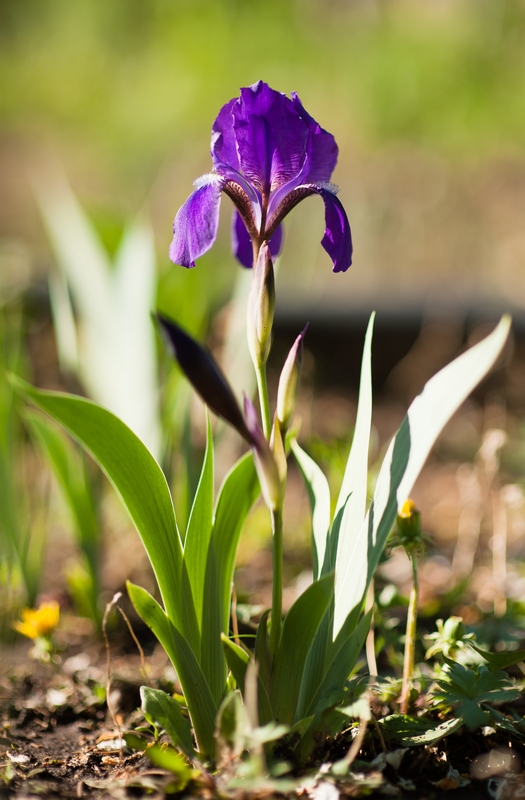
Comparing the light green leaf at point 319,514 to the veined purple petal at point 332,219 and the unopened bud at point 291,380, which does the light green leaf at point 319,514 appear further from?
the veined purple petal at point 332,219

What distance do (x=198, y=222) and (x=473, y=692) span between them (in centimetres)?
67

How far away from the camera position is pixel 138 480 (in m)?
0.88

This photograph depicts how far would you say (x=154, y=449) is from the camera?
1.55 metres

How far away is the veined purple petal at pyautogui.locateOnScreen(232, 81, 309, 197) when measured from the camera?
0.83 meters

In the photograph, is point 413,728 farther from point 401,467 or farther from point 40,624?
point 40,624

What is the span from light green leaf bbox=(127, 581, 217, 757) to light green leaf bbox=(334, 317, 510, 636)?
183 millimetres

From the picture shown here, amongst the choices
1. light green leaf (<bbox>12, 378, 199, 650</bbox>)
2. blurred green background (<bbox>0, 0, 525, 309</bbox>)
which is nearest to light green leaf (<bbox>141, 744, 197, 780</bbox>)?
light green leaf (<bbox>12, 378, 199, 650</bbox>)

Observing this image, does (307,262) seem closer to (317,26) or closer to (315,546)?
(315,546)

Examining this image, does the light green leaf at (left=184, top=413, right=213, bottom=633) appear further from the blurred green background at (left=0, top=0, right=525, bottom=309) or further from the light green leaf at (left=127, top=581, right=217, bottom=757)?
the blurred green background at (left=0, top=0, right=525, bottom=309)

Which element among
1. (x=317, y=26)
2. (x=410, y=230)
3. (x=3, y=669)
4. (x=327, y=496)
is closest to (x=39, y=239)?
(x=410, y=230)

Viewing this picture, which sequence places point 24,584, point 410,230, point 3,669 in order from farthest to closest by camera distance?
point 410,230 → point 24,584 → point 3,669

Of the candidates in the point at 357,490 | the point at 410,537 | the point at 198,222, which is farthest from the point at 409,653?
the point at 198,222

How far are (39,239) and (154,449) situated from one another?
340cm

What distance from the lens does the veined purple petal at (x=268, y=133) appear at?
827 millimetres
